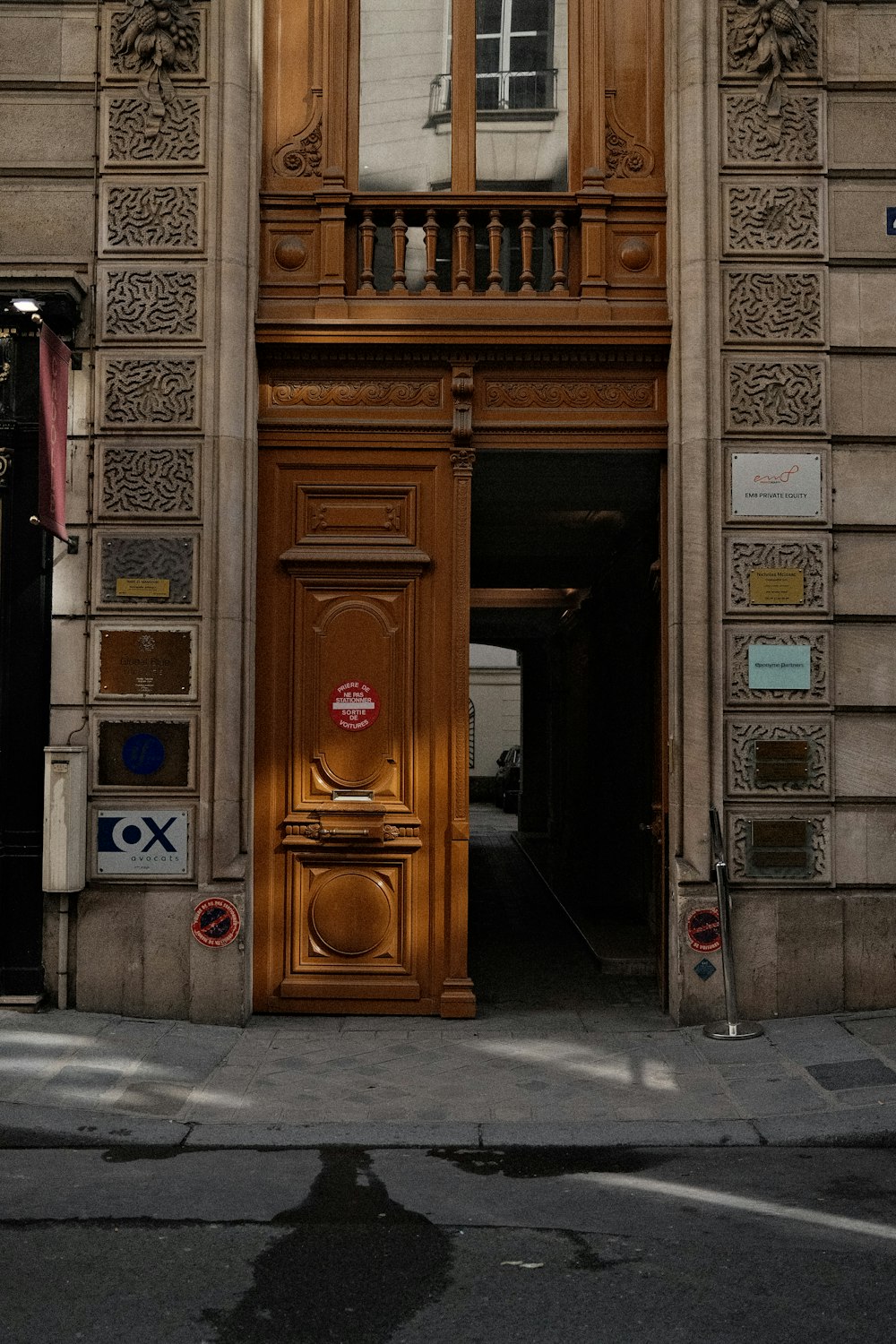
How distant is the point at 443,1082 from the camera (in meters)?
7.33

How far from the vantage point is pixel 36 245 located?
8789mm

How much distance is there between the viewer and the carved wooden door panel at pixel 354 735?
28.7 ft

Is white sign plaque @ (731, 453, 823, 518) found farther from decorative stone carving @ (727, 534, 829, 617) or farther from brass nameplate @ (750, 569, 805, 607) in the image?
brass nameplate @ (750, 569, 805, 607)

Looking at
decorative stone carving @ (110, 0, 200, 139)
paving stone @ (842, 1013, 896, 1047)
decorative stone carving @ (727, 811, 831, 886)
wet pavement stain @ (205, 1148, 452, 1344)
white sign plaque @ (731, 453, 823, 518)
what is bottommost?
wet pavement stain @ (205, 1148, 452, 1344)

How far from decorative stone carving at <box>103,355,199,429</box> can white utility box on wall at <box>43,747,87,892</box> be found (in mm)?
2336

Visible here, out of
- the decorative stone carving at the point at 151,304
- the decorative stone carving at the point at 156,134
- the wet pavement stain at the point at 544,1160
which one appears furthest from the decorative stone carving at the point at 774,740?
the decorative stone carving at the point at 156,134

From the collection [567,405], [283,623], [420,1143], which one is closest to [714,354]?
[567,405]

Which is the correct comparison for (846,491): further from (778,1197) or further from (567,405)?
(778,1197)

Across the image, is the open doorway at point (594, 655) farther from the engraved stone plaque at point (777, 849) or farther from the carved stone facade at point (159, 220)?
the carved stone facade at point (159, 220)

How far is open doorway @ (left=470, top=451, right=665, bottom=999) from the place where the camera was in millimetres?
9891

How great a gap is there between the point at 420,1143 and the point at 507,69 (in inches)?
291

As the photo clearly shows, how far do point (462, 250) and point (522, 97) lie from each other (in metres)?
1.27

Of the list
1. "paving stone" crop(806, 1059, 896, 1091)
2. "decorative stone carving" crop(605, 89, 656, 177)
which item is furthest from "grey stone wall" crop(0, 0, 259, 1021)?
"paving stone" crop(806, 1059, 896, 1091)

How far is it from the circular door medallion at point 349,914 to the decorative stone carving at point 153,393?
342 centimetres
